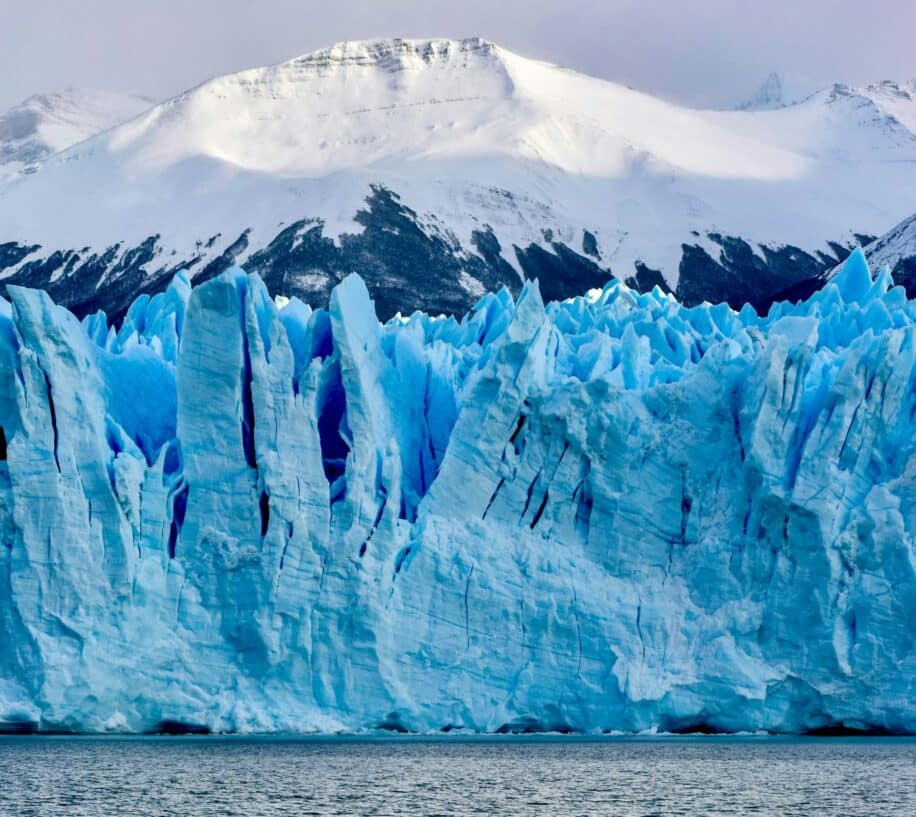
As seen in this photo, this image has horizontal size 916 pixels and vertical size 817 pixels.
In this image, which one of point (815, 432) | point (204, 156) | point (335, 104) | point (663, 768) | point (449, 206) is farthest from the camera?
point (335, 104)

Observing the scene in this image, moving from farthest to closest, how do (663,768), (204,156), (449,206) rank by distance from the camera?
(204,156) → (449,206) → (663,768)

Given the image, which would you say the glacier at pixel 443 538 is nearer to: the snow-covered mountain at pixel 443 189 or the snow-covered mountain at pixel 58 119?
the snow-covered mountain at pixel 443 189

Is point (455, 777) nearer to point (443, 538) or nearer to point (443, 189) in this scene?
point (443, 538)

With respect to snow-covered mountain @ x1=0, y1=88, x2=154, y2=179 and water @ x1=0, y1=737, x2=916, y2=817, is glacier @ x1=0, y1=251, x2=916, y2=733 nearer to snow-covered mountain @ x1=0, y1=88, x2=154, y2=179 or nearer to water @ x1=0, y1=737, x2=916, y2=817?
water @ x1=0, y1=737, x2=916, y2=817

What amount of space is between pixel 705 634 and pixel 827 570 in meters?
2.41

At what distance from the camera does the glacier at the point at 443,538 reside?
3400 centimetres

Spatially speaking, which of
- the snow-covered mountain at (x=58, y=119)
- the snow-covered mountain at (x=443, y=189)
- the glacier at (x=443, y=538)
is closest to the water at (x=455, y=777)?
the glacier at (x=443, y=538)

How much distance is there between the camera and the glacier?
34000 mm

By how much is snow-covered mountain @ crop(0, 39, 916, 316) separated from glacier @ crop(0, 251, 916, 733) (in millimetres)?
39326

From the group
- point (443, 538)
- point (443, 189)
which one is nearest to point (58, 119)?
point (443, 189)

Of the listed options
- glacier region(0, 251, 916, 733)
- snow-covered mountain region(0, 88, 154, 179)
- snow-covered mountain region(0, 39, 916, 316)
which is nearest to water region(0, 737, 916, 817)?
glacier region(0, 251, 916, 733)

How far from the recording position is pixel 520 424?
36375mm

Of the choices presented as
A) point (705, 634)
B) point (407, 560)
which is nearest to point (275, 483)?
point (407, 560)

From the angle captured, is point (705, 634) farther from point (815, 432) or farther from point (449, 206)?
point (449, 206)
